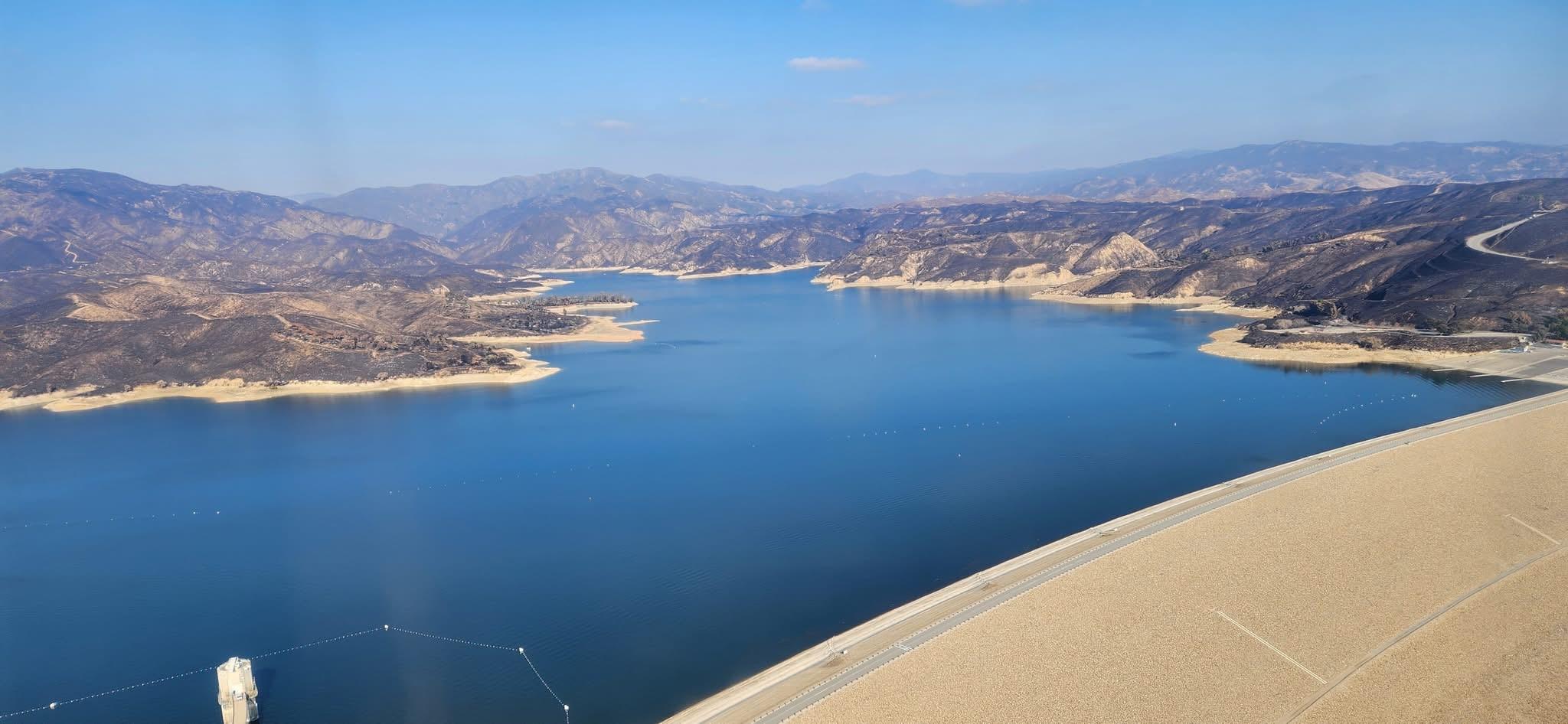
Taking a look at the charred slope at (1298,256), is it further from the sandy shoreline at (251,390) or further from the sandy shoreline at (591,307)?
the sandy shoreline at (251,390)

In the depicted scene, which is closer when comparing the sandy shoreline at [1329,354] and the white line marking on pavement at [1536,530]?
the white line marking on pavement at [1536,530]

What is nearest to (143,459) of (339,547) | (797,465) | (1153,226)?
(339,547)

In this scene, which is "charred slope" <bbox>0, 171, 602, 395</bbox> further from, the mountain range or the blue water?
the blue water

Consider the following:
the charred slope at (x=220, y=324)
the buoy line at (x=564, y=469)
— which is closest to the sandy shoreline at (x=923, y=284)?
the charred slope at (x=220, y=324)

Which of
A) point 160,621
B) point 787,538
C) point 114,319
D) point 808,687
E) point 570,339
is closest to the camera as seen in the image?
point 808,687

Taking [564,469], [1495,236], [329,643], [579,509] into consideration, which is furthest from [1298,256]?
[329,643]

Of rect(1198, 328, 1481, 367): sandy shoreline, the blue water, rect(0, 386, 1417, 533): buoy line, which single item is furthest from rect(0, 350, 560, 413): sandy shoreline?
rect(1198, 328, 1481, 367): sandy shoreline

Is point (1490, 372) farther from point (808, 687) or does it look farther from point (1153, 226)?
point (1153, 226)
